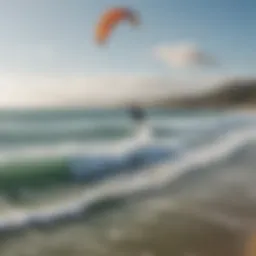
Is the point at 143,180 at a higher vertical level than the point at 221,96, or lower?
lower

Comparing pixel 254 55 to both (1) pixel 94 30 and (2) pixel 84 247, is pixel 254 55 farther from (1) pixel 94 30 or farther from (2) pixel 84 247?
(2) pixel 84 247

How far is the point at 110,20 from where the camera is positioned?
3.59 ft

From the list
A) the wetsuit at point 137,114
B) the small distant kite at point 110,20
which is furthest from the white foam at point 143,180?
the small distant kite at point 110,20

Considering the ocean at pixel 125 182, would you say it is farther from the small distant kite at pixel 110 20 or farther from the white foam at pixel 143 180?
the small distant kite at pixel 110 20

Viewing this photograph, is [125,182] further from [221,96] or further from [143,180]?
[221,96]

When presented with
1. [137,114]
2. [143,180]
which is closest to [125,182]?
[143,180]

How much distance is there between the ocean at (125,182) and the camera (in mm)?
1004

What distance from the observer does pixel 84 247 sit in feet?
3.27

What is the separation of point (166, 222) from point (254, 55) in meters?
0.47

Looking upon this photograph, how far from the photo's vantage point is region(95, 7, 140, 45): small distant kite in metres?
1.10

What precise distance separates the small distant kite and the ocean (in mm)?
188

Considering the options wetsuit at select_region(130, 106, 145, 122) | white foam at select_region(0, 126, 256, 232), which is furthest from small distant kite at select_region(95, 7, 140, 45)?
white foam at select_region(0, 126, 256, 232)

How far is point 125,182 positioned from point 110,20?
Answer: 392 millimetres

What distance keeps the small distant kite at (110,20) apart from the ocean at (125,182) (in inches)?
7.4
